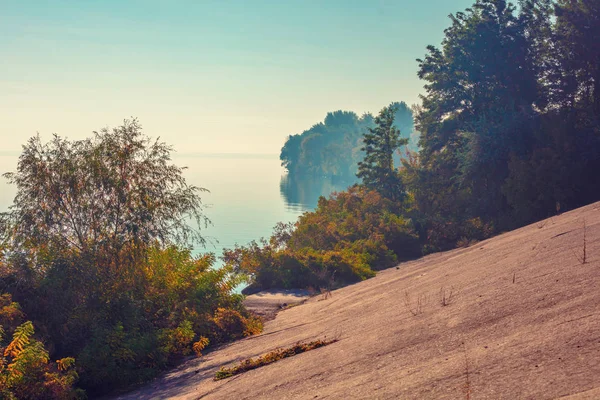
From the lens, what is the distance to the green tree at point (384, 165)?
49.5 meters

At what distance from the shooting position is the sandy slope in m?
5.41

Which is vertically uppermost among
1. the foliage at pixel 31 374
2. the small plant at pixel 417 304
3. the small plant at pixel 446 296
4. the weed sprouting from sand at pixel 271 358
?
the foliage at pixel 31 374

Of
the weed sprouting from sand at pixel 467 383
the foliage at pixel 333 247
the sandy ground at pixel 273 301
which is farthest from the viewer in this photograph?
the foliage at pixel 333 247

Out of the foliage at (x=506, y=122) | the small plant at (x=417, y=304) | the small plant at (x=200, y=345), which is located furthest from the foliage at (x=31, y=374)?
the foliage at (x=506, y=122)

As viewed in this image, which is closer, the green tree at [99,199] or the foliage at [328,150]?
Result: the green tree at [99,199]

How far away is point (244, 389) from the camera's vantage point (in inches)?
334

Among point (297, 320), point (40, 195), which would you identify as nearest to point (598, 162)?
point (297, 320)

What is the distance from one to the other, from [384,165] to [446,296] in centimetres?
4121

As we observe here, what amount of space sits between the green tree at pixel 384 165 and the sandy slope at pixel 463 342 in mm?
36566

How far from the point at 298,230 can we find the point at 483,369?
32.2 metres

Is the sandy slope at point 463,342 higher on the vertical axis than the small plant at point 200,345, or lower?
higher

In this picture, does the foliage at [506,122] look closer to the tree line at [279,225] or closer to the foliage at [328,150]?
the tree line at [279,225]

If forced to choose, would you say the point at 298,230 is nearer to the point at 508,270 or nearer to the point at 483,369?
the point at 508,270

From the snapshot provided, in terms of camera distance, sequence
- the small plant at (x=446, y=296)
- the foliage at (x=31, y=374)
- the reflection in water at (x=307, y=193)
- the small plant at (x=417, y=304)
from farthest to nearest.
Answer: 1. the reflection in water at (x=307, y=193)
2. the foliage at (x=31, y=374)
3. the small plant at (x=417, y=304)
4. the small plant at (x=446, y=296)
